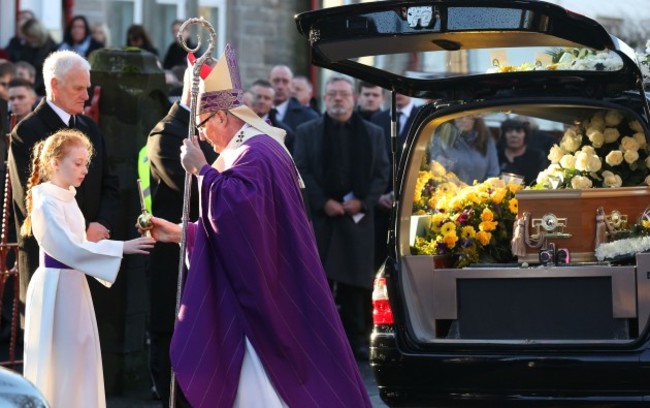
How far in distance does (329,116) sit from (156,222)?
5614 mm

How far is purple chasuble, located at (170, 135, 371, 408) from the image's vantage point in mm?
7082

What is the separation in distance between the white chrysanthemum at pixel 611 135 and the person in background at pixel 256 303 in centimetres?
239

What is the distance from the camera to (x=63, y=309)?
8.11m

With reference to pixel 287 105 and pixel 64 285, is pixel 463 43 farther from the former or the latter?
pixel 287 105

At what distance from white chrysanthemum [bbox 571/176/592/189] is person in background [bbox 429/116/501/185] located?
331cm

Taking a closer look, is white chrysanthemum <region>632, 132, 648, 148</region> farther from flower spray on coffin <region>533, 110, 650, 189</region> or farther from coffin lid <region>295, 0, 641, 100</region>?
coffin lid <region>295, 0, 641, 100</region>

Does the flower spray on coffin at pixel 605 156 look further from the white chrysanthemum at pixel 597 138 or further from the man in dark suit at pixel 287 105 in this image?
the man in dark suit at pixel 287 105

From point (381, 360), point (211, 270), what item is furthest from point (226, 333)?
point (381, 360)

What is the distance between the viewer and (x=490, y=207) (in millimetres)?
9227

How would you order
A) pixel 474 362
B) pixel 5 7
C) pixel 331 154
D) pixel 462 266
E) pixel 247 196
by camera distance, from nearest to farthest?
pixel 247 196, pixel 474 362, pixel 462 266, pixel 331 154, pixel 5 7

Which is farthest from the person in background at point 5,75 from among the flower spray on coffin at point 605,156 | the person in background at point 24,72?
the flower spray on coffin at point 605,156

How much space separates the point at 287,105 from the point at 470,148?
232 centimetres

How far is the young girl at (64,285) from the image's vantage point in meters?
8.00

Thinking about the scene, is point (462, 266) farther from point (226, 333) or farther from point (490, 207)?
point (226, 333)
